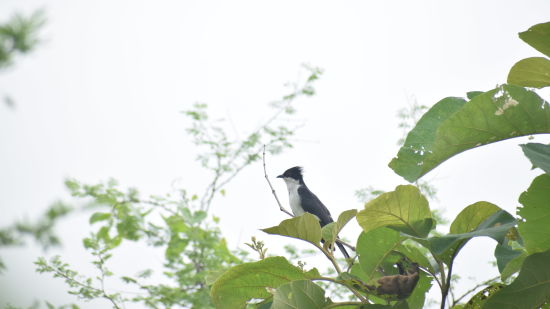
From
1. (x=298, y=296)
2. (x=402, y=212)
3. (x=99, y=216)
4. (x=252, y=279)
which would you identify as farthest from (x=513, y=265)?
(x=99, y=216)

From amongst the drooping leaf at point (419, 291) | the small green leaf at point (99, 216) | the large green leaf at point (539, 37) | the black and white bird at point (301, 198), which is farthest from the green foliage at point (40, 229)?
the black and white bird at point (301, 198)

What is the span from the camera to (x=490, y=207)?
151 centimetres

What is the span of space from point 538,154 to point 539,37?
329 millimetres

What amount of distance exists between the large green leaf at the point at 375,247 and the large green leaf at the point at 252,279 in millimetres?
141

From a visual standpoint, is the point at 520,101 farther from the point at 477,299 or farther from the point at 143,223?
the point at 143,223

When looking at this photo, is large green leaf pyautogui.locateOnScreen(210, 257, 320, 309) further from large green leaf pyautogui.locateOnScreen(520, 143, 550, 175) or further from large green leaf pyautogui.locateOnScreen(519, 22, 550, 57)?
large green leaf pyautogui.locateOnScreen(519, 22, 550, 57)

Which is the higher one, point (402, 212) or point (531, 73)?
point (531, 73)

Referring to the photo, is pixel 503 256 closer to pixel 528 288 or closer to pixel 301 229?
pixel 528 288

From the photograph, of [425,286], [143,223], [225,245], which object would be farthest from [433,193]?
[425,286]

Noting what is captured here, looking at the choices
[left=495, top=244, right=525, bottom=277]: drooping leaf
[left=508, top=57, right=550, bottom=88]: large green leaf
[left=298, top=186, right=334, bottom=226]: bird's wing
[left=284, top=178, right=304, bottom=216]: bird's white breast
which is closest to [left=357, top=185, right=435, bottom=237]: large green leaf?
[left=495, top=244, right=525, bottom=277]: drooping leaf

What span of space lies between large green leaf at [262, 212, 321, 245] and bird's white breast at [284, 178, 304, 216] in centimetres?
824

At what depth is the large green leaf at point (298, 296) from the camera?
1.42m

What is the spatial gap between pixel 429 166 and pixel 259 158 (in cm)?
751

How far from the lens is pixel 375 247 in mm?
1580
